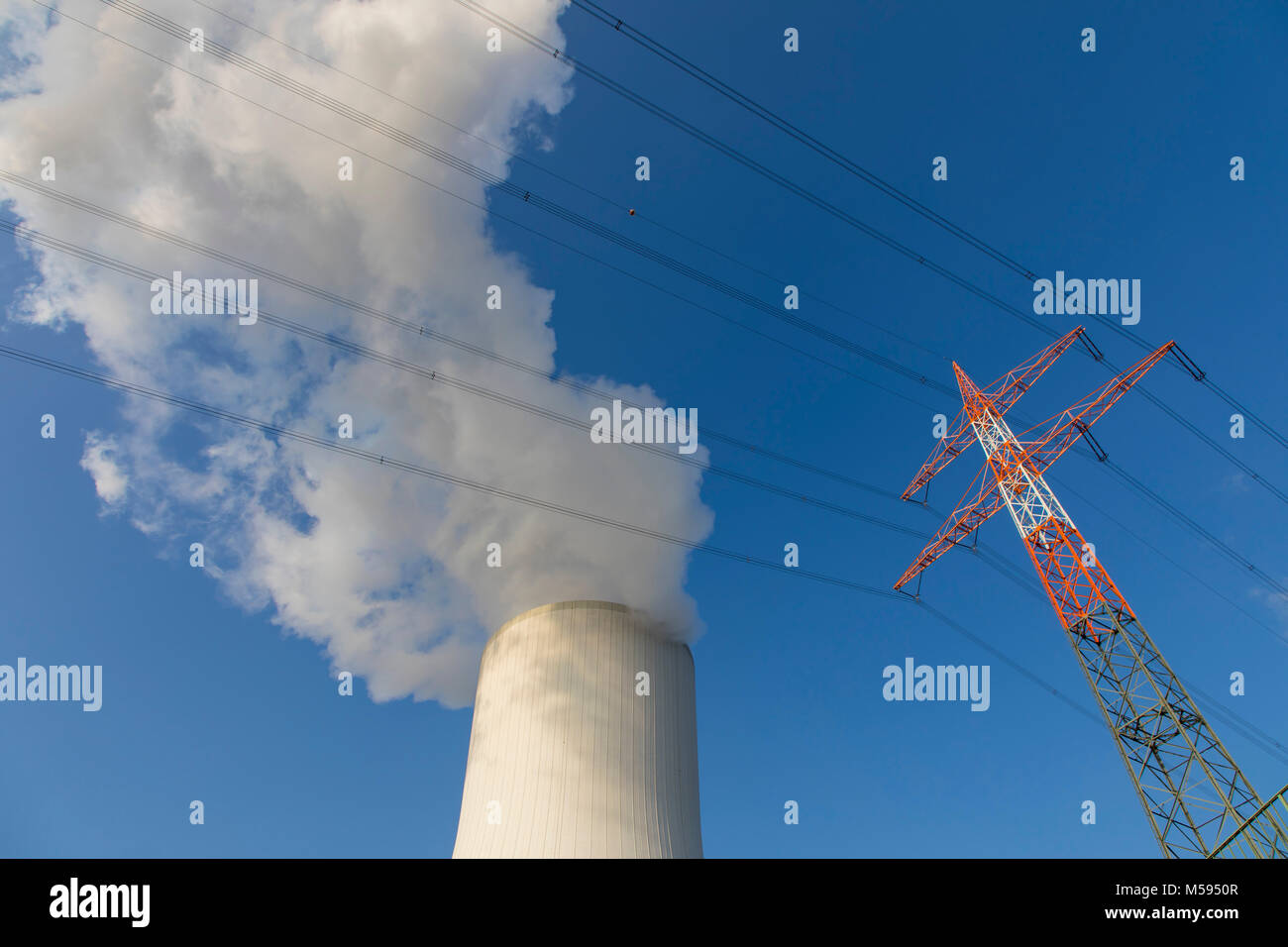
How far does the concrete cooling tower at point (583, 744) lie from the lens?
17.4m

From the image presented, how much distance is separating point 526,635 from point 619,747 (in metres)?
4.46

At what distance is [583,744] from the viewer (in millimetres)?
18312

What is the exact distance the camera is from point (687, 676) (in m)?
21.5

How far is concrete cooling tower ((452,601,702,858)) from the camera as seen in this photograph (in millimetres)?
17391
